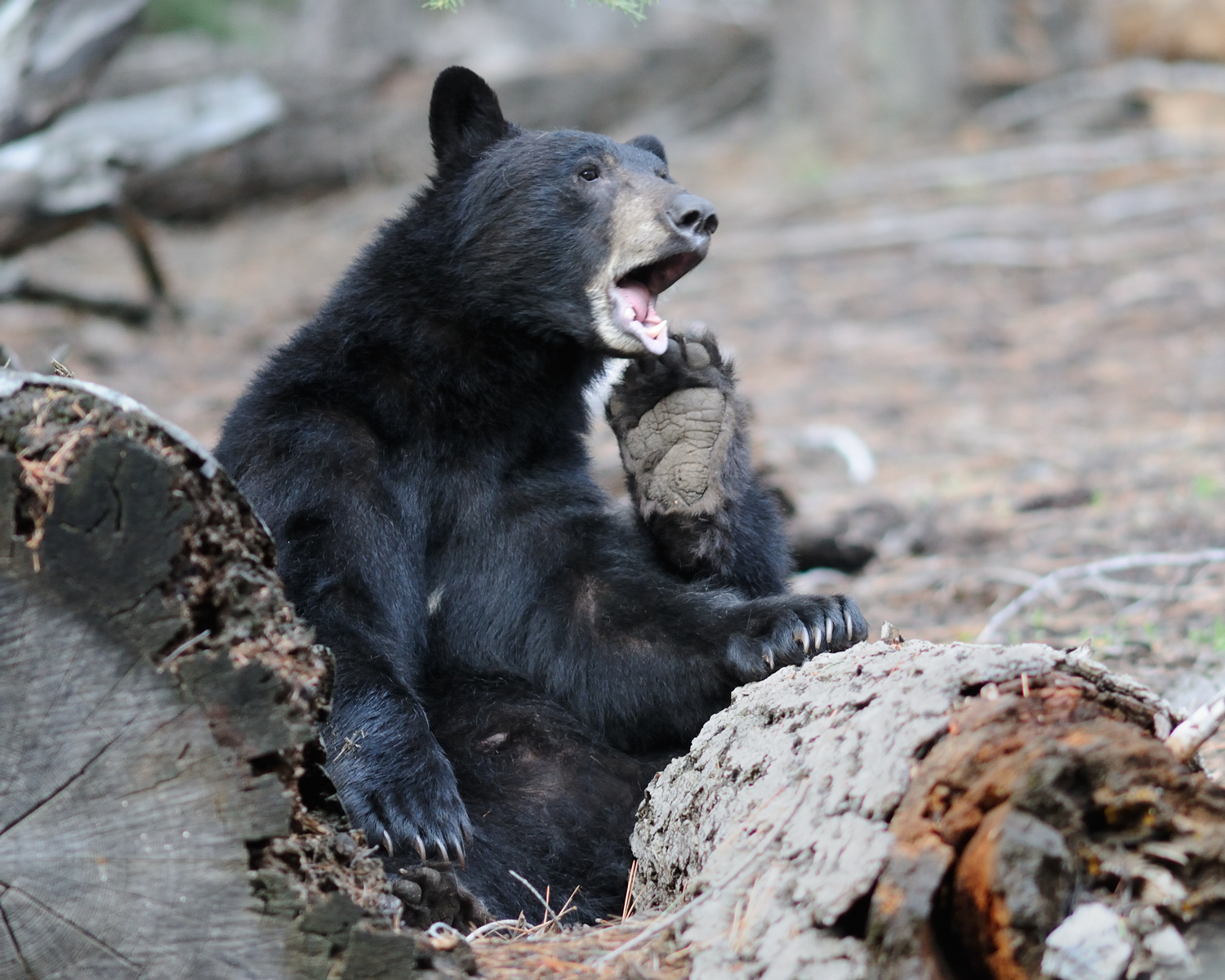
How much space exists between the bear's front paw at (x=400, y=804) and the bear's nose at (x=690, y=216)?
5.70ft

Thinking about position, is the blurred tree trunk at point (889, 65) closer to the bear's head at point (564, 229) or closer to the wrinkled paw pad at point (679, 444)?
the bear's head at point (564, 229)

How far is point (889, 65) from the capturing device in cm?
1373

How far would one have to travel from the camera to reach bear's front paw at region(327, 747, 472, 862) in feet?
10.0

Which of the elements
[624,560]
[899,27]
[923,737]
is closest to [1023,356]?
[899,27]

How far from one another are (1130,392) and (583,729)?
6.51 meters

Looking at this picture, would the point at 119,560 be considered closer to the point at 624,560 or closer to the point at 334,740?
the point at 334,740

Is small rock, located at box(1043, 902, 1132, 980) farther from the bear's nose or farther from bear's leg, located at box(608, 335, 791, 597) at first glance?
the bear's nose

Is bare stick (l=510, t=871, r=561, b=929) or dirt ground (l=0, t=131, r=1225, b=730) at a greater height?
dirt ground (l=0, t=131, r=1225, b=730)

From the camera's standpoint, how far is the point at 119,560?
7.16 feet

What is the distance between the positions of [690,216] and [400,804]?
6.20 ft

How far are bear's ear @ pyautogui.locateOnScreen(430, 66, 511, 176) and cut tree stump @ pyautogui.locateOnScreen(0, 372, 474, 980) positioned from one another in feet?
7.42

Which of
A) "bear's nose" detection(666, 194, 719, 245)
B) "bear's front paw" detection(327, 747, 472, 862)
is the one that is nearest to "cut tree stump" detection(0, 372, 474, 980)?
"bear's front paw" detection(327, 747, 472, 862)

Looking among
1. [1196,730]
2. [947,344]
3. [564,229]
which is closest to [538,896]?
[1196,730]

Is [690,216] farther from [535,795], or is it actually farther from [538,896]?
[538,896]
